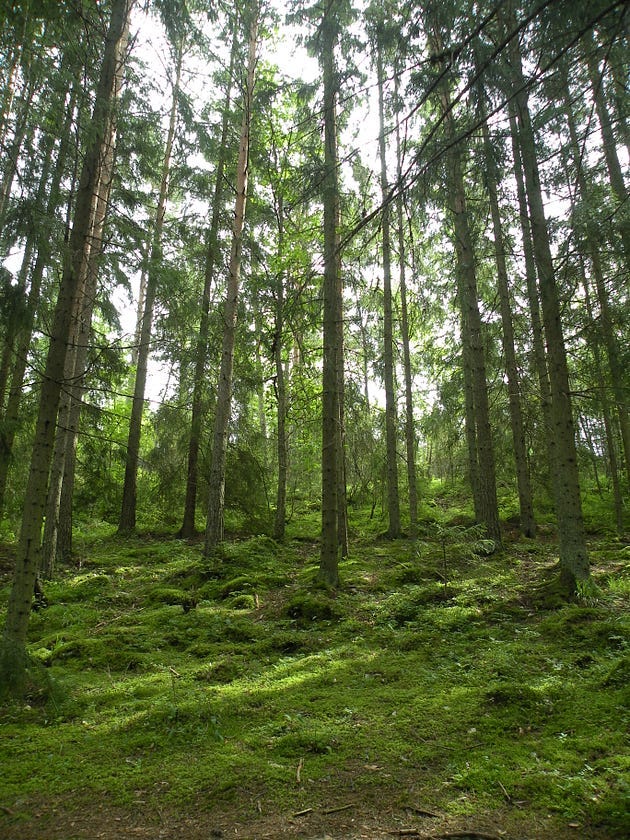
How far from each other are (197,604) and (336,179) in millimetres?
7541

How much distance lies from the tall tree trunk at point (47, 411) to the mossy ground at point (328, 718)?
1.58 feet

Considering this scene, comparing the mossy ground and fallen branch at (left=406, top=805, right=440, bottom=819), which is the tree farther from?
fallen branch at (left=406, top=805, right=440, bottom=819)

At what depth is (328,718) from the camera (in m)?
3.98

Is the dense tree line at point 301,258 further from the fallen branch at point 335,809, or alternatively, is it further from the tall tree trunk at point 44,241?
the fallen branch at point 335,809

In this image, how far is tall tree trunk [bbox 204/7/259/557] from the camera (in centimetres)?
1046

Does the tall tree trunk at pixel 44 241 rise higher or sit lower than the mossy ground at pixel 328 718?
Result: higher

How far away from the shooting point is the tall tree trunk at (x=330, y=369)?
27.0 ft

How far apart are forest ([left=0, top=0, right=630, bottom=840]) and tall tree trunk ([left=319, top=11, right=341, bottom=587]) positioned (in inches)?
2.7

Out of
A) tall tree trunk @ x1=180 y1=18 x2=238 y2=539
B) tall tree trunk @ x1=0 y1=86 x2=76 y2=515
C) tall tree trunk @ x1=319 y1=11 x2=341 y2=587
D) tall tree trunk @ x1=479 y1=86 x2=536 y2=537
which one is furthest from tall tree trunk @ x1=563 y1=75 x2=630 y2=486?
tall tree trunk @ x1=180 y1=18 x2=238 y2=539

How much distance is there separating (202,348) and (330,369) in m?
5.46

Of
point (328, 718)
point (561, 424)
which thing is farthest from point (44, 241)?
point (561, 424)

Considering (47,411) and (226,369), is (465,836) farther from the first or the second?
(226,369)

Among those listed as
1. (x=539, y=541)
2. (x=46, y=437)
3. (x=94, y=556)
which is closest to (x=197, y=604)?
(x=46, y=437)

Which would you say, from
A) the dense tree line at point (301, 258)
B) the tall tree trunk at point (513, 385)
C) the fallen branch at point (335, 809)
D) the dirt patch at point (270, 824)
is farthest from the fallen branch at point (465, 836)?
the tall tree trunk at point (513, 385)
